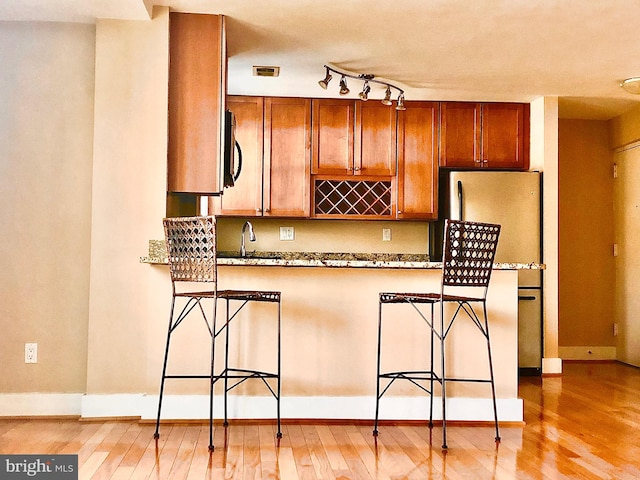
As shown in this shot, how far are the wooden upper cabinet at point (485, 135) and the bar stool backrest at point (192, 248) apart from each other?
10.7 ft

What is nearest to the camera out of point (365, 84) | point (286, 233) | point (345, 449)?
point (345, 449)

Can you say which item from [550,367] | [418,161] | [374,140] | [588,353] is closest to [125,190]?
[374,140]

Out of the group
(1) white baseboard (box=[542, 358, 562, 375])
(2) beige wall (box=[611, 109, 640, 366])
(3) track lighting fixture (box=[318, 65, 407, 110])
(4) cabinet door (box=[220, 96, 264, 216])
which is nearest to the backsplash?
(4) cabinet door (box=[220, 96, 264, 216])

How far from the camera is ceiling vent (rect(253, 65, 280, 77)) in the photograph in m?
5.14

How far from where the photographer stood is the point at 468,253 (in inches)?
132

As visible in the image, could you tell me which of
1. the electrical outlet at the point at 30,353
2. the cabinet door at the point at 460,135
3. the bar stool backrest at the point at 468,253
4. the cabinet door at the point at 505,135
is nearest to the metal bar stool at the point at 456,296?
the bar stool backrest at the point at 468,253

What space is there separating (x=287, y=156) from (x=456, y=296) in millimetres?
2793

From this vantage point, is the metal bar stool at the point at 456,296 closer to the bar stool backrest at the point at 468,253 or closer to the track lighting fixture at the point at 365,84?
the bar stool backrest at the point at 468,253

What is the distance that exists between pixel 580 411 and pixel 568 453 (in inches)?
43.8

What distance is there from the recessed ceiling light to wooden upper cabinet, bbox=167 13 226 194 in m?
3.18

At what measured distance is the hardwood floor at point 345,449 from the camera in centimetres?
285

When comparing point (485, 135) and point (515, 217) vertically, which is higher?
point (485, 135)

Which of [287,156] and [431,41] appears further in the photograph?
[287,156]

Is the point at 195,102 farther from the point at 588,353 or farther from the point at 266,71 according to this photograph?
the point at 588,353
